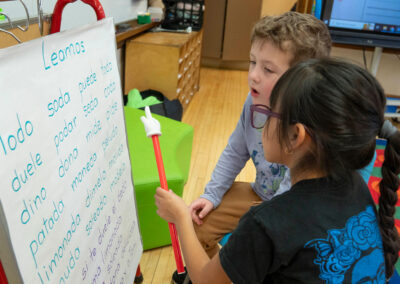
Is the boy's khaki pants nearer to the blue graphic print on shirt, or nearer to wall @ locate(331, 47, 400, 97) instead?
the blue graphic print on shirt

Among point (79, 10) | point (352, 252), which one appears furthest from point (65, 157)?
point (79, 10)

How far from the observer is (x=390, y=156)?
0.71m

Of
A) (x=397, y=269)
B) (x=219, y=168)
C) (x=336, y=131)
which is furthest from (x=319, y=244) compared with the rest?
(x=397, y=269)

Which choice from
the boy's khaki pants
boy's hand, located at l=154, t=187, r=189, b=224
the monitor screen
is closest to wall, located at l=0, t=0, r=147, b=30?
boy's hand, located at l=154, t=187, r=189, b=224

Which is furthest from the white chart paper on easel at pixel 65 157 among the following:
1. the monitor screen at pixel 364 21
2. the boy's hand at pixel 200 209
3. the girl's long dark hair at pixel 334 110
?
the monitor screen at pixel 364 21

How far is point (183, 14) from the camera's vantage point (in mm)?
3297

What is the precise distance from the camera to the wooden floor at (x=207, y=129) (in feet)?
4.98

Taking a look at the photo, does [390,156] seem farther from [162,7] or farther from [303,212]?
[162,7]

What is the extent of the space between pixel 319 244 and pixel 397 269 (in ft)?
4.00

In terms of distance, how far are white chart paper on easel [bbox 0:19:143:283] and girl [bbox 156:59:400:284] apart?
30 cm

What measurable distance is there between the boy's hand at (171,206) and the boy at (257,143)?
25 cm

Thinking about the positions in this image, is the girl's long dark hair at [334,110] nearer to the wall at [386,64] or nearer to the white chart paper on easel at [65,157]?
the white chart paper on easel at [65,157]

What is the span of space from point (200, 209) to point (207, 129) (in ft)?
5.85

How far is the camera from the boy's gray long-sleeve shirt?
113 centimetres
